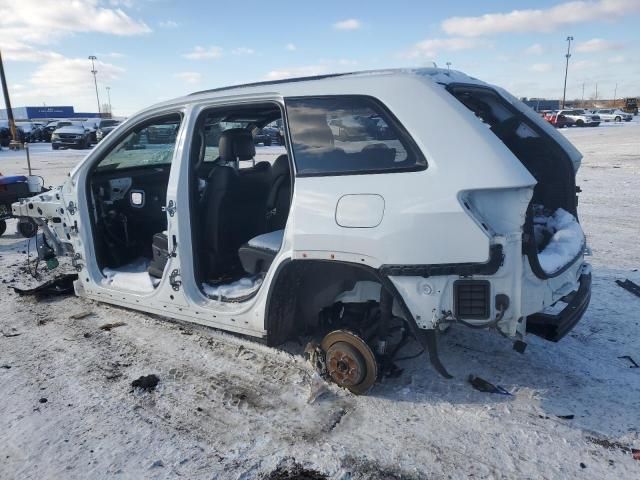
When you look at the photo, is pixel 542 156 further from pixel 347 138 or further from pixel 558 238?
pixel 347 138

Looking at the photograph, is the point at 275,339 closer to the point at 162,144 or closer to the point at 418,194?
the point at 418,194

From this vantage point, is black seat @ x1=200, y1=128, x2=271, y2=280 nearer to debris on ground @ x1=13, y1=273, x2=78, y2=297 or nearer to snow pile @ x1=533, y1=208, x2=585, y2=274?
debris on ground @ x1=13, y1=273, x2=78, y2=297

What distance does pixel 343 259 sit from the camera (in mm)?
2773

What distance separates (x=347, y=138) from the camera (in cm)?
288

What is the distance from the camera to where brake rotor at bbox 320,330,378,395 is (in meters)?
2.97

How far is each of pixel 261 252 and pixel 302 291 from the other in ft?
1.36

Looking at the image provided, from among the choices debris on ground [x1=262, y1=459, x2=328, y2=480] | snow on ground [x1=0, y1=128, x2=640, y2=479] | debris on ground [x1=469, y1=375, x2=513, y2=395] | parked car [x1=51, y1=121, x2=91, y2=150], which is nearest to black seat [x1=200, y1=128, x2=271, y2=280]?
snow on ground [x1=0, y1=128, x2=640, y2=479]

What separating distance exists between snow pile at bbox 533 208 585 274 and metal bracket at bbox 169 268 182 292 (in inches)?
97.7

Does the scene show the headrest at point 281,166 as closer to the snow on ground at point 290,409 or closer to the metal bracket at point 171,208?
the metal bracket at point 171,208

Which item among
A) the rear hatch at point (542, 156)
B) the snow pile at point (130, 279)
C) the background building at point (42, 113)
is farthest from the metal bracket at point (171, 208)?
the background building at point (42, 113)

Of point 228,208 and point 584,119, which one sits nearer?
point 228,208

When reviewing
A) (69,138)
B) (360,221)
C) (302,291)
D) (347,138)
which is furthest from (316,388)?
(69,138)

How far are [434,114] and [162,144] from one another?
292 centimetres

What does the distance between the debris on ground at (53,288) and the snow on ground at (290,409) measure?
2.24ft
